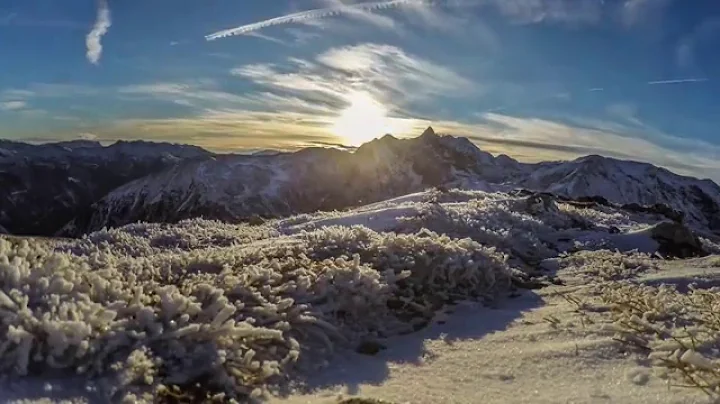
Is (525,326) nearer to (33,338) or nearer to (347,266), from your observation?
(347,266)

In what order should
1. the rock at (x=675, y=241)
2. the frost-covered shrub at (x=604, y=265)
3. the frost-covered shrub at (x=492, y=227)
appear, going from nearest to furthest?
1. the frost-covered shrub at (x=604, y=265)
2. the frost-covered shrub at (x=492, y=227)
3. the rock at (x=675, y=241)

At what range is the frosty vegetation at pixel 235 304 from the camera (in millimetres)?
5129

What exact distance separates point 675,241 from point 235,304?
1317 centimetres

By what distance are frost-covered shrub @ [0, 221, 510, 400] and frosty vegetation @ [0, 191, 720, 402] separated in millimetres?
15

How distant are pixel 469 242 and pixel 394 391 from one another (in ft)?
17.6

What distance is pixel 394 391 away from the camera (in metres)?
5.55

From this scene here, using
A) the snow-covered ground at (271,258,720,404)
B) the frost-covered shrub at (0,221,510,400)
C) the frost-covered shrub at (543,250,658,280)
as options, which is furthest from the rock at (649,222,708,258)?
the snow-covered ground at (271,258,720,404)

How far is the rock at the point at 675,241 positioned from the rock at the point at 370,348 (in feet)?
34.3

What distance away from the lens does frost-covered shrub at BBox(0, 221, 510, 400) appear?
16.8 feet

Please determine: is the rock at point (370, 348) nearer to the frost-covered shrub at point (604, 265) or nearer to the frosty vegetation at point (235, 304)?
the frosty vegetation at point (235, 304)

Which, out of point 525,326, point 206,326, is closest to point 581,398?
point 525,326

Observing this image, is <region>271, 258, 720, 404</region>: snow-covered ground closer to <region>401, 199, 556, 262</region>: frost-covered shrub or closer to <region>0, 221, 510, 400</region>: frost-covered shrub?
<region>0, 221, 510, 400</region>: frost-covered shrub

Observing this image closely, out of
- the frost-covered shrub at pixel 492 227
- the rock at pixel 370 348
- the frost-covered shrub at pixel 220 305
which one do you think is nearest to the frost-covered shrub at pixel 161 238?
the frost-covered shrub at pixel 492 227

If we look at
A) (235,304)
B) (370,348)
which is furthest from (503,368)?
(235,304)
